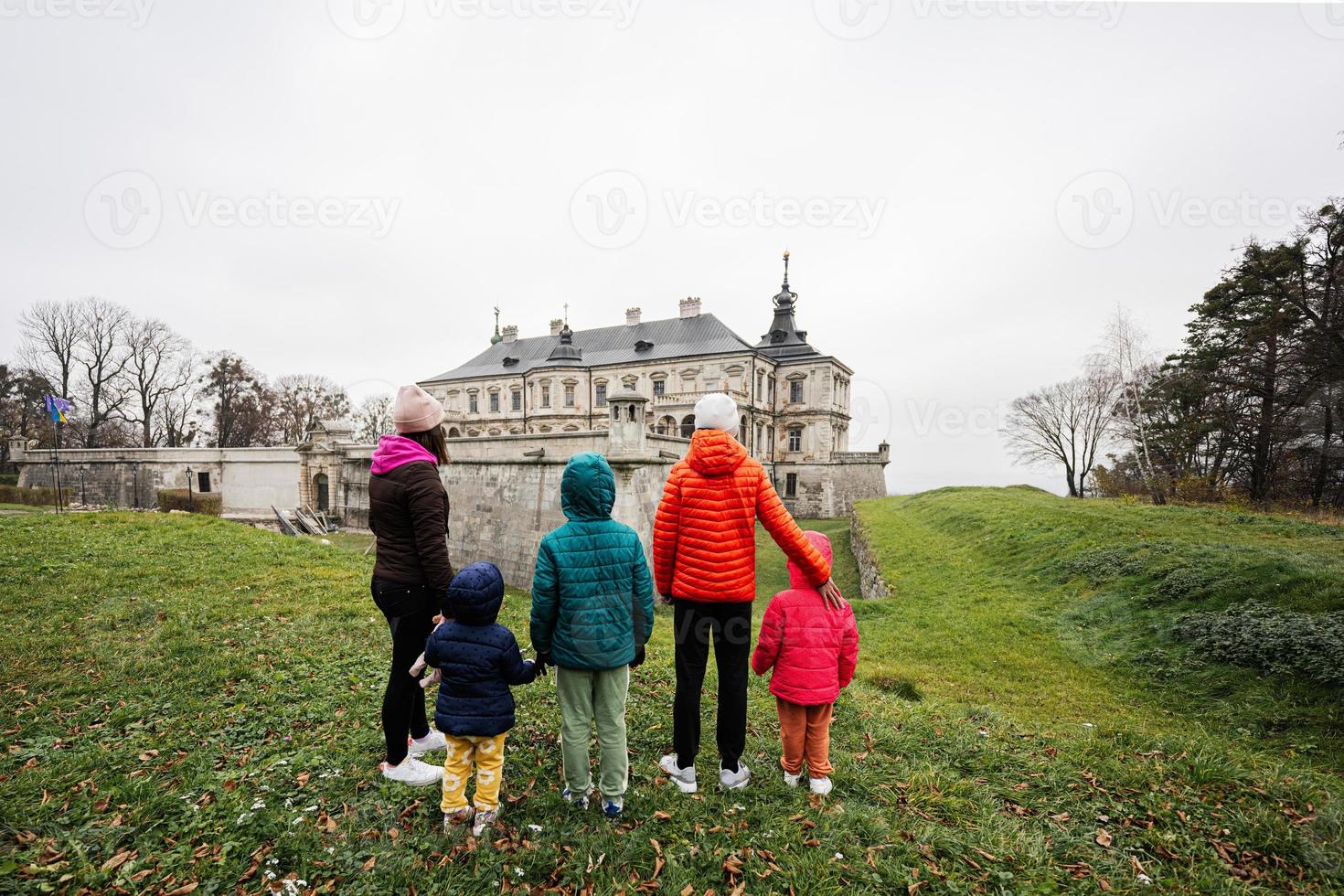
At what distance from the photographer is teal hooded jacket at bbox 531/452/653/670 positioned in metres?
2.86

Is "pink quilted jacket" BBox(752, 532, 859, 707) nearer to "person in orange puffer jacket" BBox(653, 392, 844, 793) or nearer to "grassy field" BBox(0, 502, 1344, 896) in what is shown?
"person in orange puffer jacket" BBox(653, 392, 844, 793)

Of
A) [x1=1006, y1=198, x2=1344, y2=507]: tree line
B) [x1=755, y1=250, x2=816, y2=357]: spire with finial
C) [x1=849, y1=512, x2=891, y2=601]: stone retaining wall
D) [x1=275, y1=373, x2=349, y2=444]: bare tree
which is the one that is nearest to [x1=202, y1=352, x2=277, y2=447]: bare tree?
[x1=275, y1=373, x2=349, y2=444]: bare tree

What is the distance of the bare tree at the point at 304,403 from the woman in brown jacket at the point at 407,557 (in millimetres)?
46661

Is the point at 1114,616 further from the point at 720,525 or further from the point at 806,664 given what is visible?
the point at 720,525

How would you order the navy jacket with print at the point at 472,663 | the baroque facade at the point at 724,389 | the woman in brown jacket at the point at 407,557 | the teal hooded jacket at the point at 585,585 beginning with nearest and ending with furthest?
1. the navy jacket with print at the point at 472,663
2. the teal hooded jacket at the point at 585,585
3. the woman in brown jacket at the point at 407,557
4. the baroque facade at the point at 724,389

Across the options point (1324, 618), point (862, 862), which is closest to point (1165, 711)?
point (1324, 618)

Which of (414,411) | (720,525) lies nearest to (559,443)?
(414,411)

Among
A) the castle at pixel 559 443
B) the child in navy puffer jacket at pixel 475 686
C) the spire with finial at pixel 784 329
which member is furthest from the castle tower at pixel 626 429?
the spire with finial at pixel 784 329

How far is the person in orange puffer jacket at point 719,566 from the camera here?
10.6ft

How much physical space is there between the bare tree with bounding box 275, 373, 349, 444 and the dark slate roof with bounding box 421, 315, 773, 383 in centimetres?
1042

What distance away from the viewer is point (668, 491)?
3395 millimetres

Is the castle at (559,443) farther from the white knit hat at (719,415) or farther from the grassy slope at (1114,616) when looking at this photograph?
the white knit hat at (719,415)

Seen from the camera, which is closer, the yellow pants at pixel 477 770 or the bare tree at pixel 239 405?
the yellow pants at pixel 477 770

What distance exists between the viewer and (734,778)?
3342 mm
